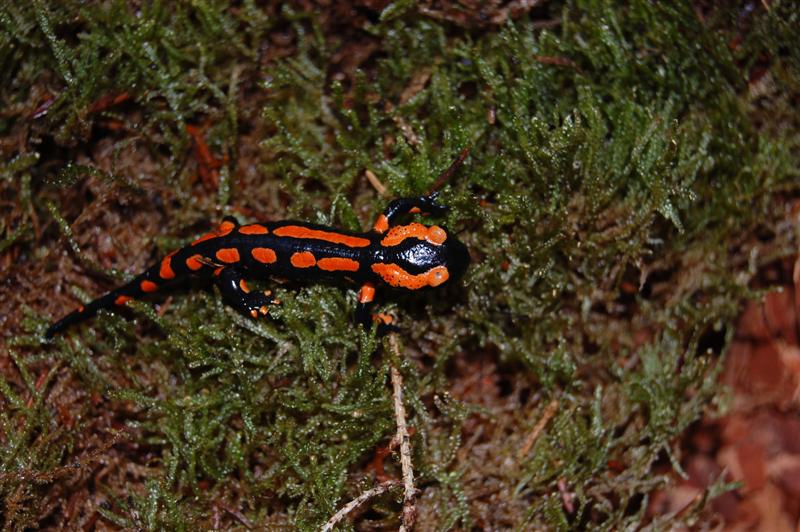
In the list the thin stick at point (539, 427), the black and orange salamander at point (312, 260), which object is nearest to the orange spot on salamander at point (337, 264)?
the black and orange salamander at point (312, 260)

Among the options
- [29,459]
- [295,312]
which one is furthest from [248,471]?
[29,459]

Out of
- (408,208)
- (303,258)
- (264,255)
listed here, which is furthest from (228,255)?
(408,208)

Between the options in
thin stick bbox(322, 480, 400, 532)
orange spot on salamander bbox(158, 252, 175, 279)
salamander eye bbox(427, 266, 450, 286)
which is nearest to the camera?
thin stick bbox(322, 480, 400, 532)

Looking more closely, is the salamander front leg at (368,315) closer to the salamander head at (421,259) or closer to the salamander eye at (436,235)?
the salamander head at (421,259)

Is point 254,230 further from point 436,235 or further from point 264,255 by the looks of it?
point 436,235

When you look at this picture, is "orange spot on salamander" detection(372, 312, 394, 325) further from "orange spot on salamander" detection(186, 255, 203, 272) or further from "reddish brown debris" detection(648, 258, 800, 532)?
"reddish brown debris" detection(648, 258, 800, 532)

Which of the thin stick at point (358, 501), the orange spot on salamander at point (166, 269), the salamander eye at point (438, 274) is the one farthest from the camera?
the orange spot on salamander at point (166, 269)

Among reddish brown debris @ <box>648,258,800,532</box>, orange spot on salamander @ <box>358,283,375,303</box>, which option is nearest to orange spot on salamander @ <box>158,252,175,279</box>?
orange spot on salamander @ <box>358,283,375,303</box>
